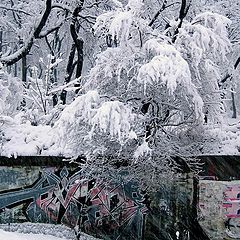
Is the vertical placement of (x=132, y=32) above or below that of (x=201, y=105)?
above

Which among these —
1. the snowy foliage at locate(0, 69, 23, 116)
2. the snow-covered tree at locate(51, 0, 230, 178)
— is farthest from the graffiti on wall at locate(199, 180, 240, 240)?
the snowy foliage at locate(0, 69, 23, 116)

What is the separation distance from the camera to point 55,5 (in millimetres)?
14828

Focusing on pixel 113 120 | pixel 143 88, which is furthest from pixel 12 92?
pixel 113 120

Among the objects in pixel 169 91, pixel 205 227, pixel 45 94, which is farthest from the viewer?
pixel 45 94

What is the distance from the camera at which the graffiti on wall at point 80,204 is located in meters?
11.5

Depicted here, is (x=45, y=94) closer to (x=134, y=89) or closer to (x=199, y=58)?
(x=134, y=89)

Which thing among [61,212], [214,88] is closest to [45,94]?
[61,212]

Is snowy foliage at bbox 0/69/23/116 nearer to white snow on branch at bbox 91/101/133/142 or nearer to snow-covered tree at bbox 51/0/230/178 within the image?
snow-covered tree at bbox 51/0/230/178

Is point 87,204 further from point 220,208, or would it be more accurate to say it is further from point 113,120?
point 113,120

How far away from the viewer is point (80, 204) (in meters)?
11.6

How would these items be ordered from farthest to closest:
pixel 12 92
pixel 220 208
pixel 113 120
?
pixel 12 92 < pixel 220 208 < pixel 113 120

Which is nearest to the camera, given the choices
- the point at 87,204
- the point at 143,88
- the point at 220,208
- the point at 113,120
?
the point at 113,120

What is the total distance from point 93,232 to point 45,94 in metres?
4.97

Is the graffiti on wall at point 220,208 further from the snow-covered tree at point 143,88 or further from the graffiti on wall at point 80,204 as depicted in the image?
the snow-covered tree at point 143,88
